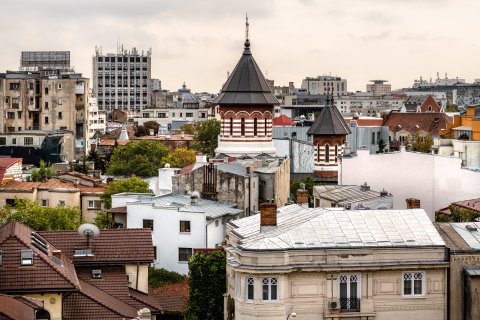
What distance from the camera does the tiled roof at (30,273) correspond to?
32.0 m

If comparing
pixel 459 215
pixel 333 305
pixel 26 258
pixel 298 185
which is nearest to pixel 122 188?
pixel 298 185

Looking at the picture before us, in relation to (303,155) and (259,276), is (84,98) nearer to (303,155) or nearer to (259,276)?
(303,155)

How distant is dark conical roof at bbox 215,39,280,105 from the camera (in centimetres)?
7269

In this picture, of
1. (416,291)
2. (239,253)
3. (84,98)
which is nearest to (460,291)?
(416,291)

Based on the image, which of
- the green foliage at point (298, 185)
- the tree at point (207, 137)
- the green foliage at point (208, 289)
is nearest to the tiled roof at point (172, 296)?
the green foliage at point (208, 289)

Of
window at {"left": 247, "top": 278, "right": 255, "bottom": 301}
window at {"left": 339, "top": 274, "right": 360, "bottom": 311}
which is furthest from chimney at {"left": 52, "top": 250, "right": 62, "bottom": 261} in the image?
window at {"left": 339, "top": 274, "right": 360, "bottom": 311}

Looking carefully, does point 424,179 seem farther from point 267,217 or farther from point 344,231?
point 344,231

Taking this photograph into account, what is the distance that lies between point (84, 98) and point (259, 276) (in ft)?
275

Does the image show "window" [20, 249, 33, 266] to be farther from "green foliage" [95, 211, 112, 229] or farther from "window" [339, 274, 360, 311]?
"green foliage" [95, 211, 112, 229]

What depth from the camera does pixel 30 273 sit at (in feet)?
106

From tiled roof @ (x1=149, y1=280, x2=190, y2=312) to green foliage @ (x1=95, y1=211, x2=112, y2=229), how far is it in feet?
25.3

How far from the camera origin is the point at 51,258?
3400 centimetres

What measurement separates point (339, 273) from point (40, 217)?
24247 mm

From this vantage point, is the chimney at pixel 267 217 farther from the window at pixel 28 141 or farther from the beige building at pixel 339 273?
the window at pixel 28 141
